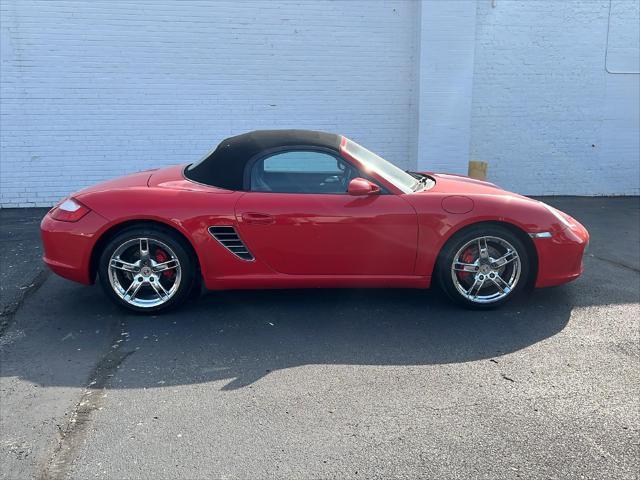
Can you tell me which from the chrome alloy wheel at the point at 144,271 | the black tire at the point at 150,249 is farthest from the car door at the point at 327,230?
the chrome alloy wheel at the point at 144,271

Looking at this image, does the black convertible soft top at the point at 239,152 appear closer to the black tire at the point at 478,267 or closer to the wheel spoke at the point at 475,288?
the black tire at the point at 478,267

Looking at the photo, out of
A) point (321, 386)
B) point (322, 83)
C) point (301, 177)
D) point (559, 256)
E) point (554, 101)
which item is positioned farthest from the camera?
point (554, 101)

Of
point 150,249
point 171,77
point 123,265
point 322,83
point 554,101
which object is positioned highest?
point 171,77

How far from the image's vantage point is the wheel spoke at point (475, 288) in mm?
4539

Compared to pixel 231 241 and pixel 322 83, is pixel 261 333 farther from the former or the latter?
pixel 322 83

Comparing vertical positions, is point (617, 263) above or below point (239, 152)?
below

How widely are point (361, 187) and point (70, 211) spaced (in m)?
2.26

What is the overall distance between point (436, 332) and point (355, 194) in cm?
120

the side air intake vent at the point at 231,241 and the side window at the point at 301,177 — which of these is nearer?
the side air intake vent at the point at 231,241

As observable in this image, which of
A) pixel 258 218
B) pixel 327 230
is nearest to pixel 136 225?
pixel 258 218

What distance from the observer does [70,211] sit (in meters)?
4.42

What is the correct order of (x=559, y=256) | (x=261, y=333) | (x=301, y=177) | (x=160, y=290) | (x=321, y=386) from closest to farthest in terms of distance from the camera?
1. (x=321, y=386)
2. (x=261, y=333)
3. (x=160, y=290)
4. (x=559, y=256)
5. (x=301, y=177)

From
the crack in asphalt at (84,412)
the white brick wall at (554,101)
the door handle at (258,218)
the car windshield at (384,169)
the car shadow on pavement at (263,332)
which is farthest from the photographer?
the white brick wall at (554,101)

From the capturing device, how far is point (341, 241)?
437cm
